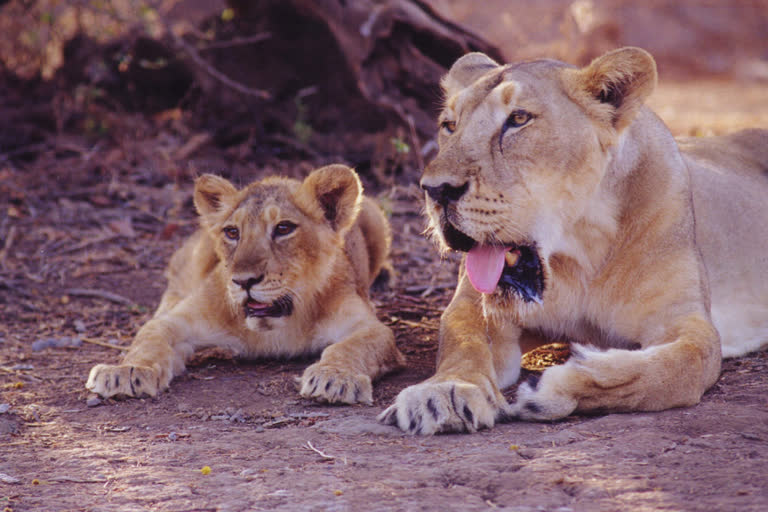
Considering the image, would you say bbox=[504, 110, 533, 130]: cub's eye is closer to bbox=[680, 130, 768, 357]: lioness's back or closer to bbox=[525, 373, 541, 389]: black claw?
bbox=[525, 373, 541, 389]: black claw

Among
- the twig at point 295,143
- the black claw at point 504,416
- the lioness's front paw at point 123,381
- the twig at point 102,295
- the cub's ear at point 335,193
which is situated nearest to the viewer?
the black claw at point 504,416

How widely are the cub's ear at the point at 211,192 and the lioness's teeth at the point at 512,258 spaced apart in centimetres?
179

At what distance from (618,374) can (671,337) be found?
0.40 metres

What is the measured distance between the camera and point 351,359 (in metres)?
3.90

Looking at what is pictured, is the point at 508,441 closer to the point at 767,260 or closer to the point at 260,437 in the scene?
the point at 260,437

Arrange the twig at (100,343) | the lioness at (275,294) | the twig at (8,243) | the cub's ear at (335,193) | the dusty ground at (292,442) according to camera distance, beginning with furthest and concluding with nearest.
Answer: the twig at (8,243) < the twig at (100,343) < the cub's ear at (335,193) < the lioness at (275,294) < the dusty ground at (292,442)

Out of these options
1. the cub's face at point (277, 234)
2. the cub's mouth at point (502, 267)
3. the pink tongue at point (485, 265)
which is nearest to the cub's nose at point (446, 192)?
the cub's mouth at point (502, 267)

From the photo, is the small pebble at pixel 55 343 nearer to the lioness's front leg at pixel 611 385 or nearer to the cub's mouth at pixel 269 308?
the cub's mouth at pixel 269 308

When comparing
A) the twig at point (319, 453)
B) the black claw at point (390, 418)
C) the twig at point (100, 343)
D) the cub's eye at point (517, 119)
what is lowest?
the twig at point (319, 453)

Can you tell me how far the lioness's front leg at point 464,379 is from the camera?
308 centimetres

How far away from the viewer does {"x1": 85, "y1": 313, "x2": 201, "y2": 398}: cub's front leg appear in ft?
12.6

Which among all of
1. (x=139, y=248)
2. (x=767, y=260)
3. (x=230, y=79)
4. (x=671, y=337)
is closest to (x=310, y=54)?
(x=230, y=79)

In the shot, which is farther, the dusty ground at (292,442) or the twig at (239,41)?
the twig at (239,41)

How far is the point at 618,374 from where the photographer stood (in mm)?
3125
